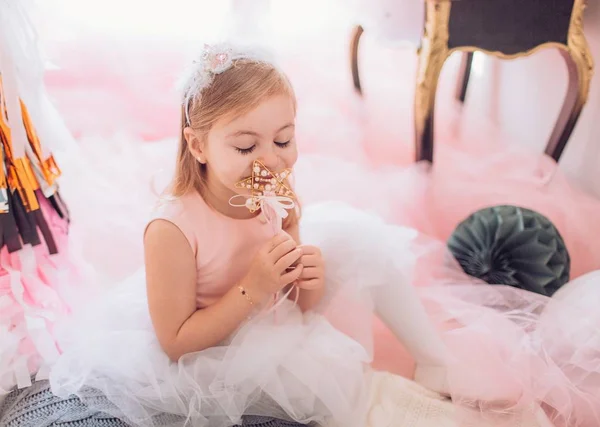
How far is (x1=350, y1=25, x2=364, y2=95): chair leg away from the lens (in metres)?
1.87

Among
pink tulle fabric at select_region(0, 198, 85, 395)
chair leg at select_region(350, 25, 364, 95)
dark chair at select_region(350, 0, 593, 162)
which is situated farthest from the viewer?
chair leg at select_region(350, 25, 364, 95)

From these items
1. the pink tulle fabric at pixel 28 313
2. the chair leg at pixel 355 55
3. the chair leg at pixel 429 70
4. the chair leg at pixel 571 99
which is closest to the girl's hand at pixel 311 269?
the pink tulle fabric at pixel 28 313

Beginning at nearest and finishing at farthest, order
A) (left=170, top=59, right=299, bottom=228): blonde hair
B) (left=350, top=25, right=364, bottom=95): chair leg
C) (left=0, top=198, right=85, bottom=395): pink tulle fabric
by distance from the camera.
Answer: (left=170, top=59, right=299, bottom=228): blonde hair → (left=0, top=198, right=85, bottom=395): pink tulle fabric → (left=350, top=25, right=364, bottom=95): chair leg

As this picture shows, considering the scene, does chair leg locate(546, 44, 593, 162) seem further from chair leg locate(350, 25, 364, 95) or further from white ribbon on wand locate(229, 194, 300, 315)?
white ribbon on wand locate(229, 194, 300, 315)

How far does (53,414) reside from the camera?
2.81ft

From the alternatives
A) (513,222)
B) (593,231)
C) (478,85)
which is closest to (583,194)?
(593,231)

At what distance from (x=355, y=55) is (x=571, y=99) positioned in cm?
67

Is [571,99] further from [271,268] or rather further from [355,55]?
[271,268]

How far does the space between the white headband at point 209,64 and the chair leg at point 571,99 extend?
89 centimetres

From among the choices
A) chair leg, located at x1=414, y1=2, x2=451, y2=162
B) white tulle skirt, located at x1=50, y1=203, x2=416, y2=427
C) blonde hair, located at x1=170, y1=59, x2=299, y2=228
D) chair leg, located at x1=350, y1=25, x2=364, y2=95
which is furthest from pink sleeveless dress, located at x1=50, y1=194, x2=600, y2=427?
chair leg, located at x1=350, y1=25, x2=364, y2=95

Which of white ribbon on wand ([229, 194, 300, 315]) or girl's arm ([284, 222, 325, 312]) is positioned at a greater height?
white ribbon on wand ([229, 194, 300, 315])

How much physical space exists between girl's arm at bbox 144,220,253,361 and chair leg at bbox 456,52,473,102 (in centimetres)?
131

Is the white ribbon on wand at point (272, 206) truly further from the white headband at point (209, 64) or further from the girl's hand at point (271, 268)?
the white headband at point (209, 64)

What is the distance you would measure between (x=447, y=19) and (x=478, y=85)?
0.65 meters
